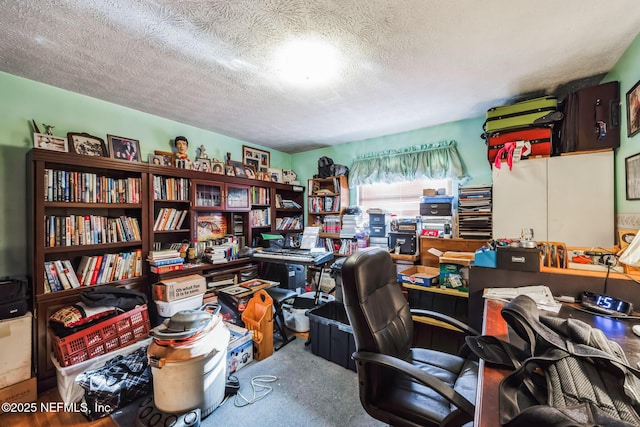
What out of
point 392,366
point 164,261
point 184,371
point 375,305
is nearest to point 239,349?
point 184,371

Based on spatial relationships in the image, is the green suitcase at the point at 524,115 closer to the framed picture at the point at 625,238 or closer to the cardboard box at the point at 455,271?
the framed picture at the point at 625,238

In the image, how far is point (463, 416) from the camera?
2.90ft

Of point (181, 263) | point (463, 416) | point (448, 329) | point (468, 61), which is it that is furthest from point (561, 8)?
point (181, 263)

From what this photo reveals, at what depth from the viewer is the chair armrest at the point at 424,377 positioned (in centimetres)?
87

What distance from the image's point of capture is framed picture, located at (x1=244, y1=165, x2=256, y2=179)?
3400mm

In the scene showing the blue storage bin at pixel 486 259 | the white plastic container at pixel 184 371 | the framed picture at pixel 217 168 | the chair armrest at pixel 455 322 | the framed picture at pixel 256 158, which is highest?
the framed picture at pixel 256 158

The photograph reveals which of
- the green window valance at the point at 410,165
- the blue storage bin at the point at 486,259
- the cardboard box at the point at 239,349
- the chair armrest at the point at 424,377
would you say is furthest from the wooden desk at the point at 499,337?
the green window valance at the point at 410,165

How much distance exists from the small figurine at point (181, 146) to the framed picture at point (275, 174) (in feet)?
4.00

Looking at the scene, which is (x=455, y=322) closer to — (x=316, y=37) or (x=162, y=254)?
(x=316, y=37)

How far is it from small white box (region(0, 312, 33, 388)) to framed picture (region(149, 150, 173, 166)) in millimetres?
1596

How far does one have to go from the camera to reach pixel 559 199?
2.01m

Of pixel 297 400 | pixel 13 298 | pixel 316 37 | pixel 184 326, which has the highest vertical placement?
pixel 316 37

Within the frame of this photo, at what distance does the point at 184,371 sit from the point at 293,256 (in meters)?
1.44

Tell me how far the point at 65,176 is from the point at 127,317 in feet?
4.02
